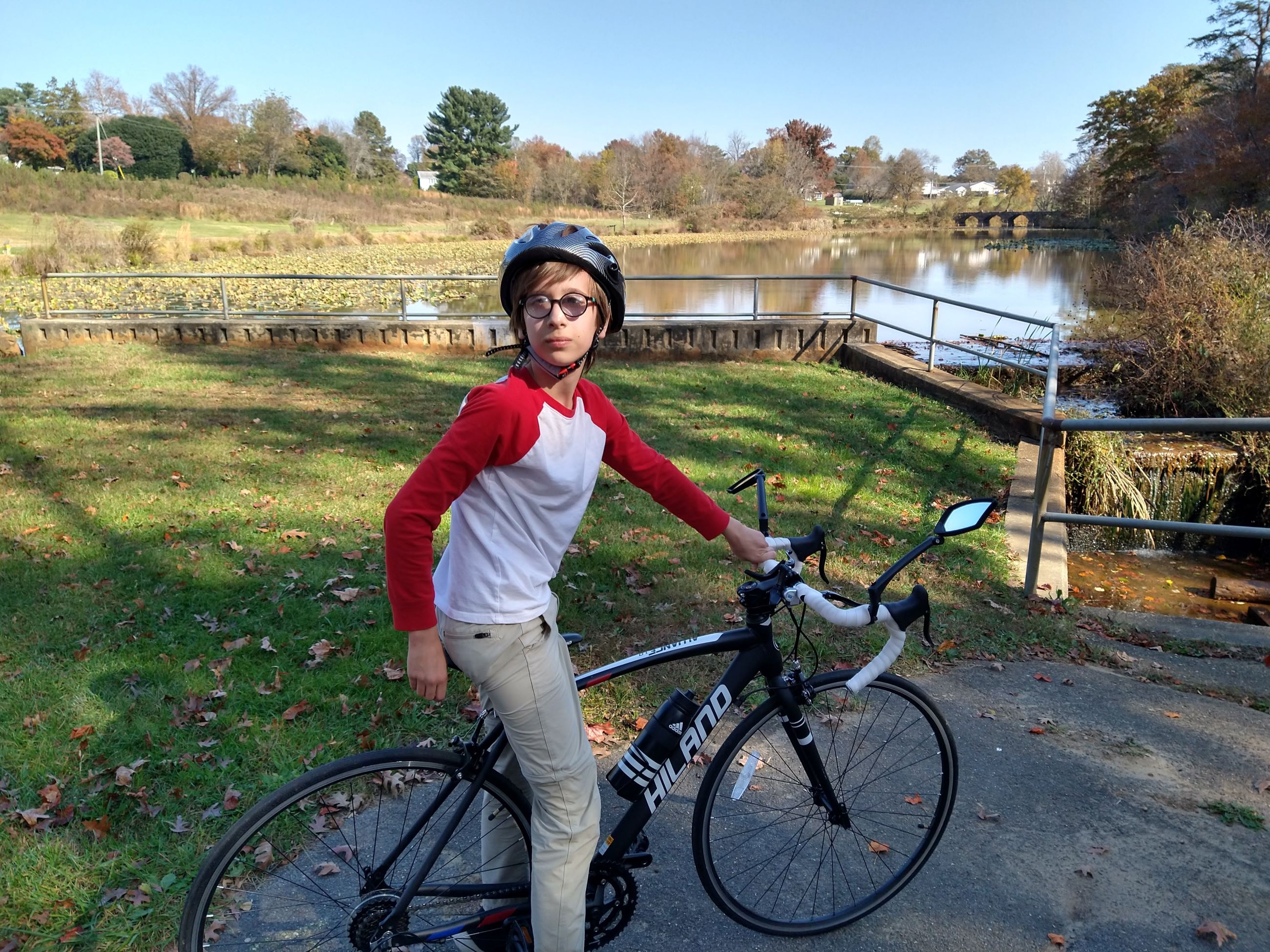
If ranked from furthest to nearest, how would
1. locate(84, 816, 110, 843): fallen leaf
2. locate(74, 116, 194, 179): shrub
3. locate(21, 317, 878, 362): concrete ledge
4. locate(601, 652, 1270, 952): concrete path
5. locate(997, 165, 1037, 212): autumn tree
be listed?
1. locate(997, 165, 1037, 212): autumn tree
2. locate(74, 116, 194, 179): shrub
3. locate(21, 317, 878, 362): concrete ledge
4. locate(84, 816, 110, 843): fallen leaf
5. locate(601, 652, 1270, 952): concrete path

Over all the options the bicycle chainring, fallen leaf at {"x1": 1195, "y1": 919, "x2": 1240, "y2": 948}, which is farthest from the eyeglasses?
fallen leaf at {"x1": 1195, "y1": 919, "x2": 1240, "y2": 948}

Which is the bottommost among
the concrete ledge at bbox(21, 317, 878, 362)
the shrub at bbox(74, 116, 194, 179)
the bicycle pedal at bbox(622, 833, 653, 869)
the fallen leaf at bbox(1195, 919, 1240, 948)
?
the fallen leaf at bbox(1195, 919, 1240, 948)

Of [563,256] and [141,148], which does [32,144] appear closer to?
[141,148]

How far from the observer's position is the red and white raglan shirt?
1760mm

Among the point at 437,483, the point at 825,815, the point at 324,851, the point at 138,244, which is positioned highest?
the point at 138,244

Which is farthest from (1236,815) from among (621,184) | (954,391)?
(621,184)

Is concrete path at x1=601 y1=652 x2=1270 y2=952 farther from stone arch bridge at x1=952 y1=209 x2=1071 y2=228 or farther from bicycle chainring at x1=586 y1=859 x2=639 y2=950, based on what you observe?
stone arch bridge at x1=952 y1=209 x2=1071 y2=228

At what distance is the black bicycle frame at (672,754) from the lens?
82.2 inches

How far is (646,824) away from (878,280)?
20018mm

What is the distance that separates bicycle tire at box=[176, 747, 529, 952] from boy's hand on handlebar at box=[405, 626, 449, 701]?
25 centimetres

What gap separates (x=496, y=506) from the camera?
1.94 m

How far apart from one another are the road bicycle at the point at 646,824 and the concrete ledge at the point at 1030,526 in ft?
8.59

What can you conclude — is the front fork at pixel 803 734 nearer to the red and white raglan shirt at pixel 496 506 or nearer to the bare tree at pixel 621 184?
the red and white raglan shirt at pixel 496 506

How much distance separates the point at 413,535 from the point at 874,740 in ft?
8.15
